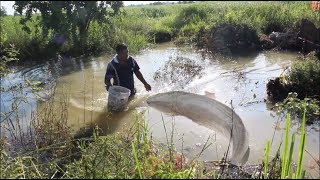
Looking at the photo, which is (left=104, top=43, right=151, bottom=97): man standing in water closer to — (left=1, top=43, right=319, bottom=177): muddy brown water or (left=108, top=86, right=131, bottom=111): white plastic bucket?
(left=108, top=86, right=131, bottom=111): white plastic bucket

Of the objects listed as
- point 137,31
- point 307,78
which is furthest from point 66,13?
point 307,78

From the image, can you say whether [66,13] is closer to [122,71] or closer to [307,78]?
[122,71]

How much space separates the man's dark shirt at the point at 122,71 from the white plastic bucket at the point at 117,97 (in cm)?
29

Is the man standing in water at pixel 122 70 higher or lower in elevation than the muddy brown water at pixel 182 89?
higher

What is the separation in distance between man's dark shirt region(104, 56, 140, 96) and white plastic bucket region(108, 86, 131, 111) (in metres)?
0.29

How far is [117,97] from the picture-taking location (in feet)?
19.6

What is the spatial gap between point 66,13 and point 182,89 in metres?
5.41

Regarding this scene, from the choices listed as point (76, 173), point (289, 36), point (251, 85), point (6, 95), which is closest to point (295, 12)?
point (289, 36)

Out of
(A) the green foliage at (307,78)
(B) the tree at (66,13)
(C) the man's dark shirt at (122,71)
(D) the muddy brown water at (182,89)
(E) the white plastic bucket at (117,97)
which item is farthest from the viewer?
(B) the tree at (66,13)

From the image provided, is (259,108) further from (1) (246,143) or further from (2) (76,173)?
(2) (76,173)

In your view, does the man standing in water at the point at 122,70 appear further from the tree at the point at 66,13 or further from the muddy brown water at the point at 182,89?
the tree at the point at 66,13

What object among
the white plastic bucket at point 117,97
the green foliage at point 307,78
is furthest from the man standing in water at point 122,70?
the green foliage at point 307,78

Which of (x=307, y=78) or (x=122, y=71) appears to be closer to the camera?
(x=307, y=78)

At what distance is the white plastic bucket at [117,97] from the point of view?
19.4 ft
